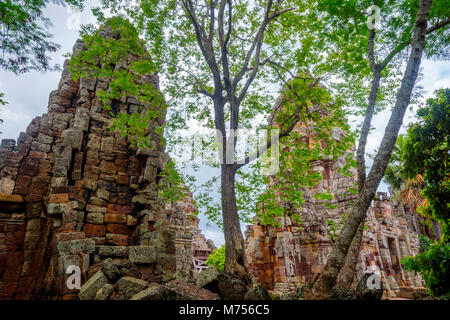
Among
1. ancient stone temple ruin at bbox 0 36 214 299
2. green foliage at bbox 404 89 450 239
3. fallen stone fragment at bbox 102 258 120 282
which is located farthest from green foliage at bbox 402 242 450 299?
fallen stone fragment at bbox 102 258 120 282

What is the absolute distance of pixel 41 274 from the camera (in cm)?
721

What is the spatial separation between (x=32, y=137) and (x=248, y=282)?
Result: 8.14 m

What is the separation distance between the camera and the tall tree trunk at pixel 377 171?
507cm

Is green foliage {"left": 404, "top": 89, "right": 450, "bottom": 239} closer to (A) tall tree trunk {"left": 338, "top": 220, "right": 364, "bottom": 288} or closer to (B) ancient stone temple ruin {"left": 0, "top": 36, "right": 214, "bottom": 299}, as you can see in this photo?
(A) tall tree trunk {"left": 338, "top": 220, "right": 364, "bottom": 288}

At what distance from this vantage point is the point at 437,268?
629 centimetres

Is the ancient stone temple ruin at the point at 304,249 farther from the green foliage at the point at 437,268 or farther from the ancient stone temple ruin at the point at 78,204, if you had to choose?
the ancient stone temple ruin at the point at 78,204

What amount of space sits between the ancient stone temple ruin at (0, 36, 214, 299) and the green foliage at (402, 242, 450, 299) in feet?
20.1

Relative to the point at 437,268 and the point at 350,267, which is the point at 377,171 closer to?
the point at 350,267

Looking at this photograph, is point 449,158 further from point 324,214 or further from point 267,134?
point 324,214

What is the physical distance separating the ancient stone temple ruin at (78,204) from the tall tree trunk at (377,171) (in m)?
3.59

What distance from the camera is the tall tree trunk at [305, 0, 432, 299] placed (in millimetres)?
5066
